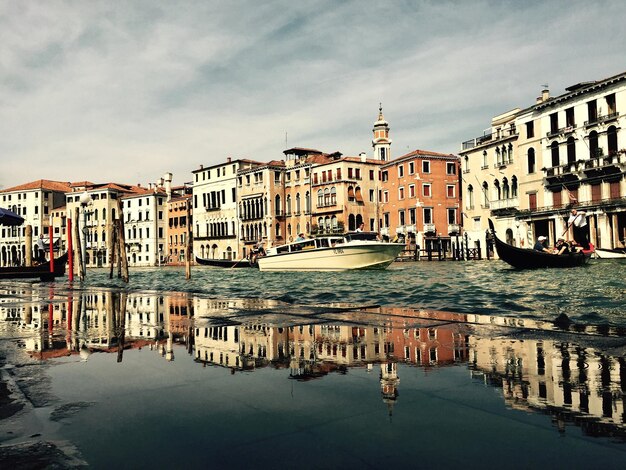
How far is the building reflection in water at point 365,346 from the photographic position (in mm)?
2395

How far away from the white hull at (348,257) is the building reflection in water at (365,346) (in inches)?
862

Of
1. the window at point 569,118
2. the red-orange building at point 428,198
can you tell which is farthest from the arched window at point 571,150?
the red-orange building at point 428,198

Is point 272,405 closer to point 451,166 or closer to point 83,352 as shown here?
point 83,352

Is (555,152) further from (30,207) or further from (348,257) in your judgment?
(30,207)

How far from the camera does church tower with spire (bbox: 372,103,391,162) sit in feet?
221

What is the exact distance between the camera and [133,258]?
7812 centimetres

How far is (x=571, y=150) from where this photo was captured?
128 ft

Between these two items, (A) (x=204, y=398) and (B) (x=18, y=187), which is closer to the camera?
(A) (x=204, y=398)

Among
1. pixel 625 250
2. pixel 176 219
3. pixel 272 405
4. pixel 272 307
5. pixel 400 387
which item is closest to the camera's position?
pixel 272 405

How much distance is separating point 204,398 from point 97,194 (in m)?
82.2

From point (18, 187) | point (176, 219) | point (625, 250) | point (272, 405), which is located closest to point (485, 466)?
point (272, 405)

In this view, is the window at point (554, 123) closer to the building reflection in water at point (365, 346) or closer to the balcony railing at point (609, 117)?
the balcony railing at point (609, 117)

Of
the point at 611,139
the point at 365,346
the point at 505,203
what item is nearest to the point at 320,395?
the point at 365,346

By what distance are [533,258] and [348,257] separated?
8983 mm
